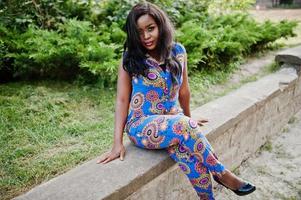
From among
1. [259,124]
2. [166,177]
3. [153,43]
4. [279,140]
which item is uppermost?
[153,43]

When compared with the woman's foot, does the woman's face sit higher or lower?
higher

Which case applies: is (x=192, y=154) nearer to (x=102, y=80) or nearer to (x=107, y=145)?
(x=107, y=145)

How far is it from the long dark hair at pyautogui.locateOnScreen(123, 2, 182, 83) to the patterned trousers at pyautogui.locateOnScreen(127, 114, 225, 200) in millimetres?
352


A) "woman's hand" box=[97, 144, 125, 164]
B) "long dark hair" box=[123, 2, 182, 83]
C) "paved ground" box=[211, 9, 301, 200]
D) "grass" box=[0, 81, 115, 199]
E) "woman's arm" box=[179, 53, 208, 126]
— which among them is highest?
"long dark hair" box=[123, 2, 182, 83]

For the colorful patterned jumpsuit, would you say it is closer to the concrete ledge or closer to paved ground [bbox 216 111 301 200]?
the concrete ledge

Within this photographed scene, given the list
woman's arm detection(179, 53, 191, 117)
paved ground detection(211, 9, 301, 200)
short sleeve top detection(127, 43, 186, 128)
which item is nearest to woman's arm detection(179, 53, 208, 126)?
woman's arm detection(179, 53, 191, 117)

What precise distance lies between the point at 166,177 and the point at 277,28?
477 cm

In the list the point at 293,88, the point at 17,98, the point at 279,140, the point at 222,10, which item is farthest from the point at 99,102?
the point at 222,10

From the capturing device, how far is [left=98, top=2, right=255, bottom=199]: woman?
2.31 meters

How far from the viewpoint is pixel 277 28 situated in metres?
6.29

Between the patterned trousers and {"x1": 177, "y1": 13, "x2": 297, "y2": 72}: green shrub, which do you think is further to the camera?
{"x1": 177, "y1": 13, "x2": 297, "y2": 72}: green shrub

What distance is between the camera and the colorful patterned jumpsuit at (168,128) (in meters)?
2.29

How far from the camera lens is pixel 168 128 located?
231cm

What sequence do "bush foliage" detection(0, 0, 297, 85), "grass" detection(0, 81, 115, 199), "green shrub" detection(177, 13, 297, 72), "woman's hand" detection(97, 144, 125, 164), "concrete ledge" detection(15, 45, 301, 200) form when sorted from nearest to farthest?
"concrete ledge" detection(15, 45, 301, 200) → "woman's hand" detection(97, 144, 125, 164) → "grass" detection(0, 81, 115, 199) → "bush foliage" detection(0, 0, 297, 85) → "green shrub" detection(177, 13, 297, 72)
